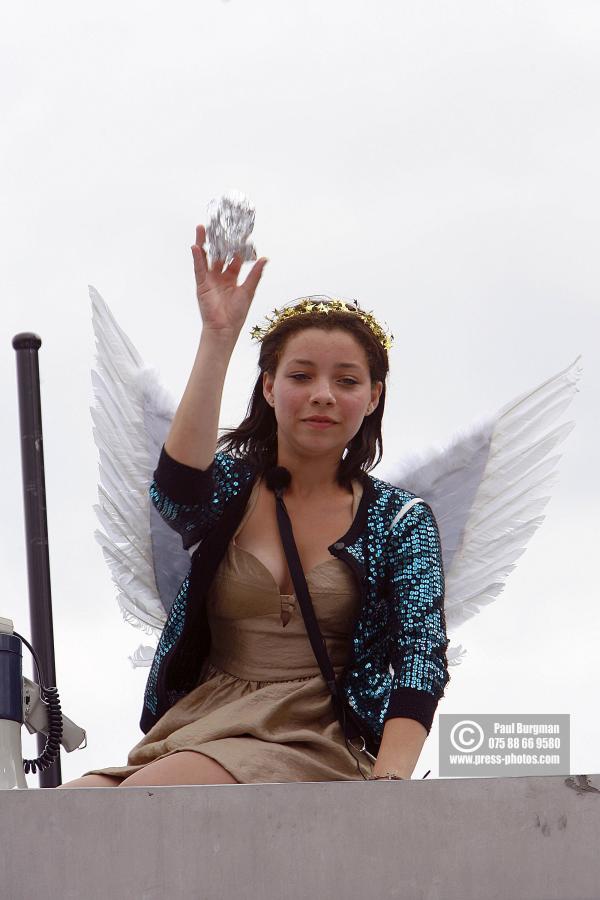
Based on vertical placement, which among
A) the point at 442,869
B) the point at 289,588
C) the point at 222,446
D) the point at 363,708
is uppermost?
the point at 222,446

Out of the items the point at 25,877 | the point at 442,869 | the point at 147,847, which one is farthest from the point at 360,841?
the point at 25,877

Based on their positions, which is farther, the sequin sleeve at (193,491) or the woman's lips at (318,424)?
the woman's lips at (318,424)

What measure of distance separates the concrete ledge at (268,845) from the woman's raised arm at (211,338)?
36.7 inches

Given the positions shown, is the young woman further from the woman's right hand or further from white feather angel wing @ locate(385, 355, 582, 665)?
white feather angel wing @ locate(385, 355, 582, 665)

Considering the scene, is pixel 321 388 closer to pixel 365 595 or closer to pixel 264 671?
pixel 365 595

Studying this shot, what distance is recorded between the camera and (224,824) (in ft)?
6.41

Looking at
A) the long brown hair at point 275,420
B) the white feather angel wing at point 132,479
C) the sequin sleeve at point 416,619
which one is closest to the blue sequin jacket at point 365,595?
the sequin sleeve at point 416,619

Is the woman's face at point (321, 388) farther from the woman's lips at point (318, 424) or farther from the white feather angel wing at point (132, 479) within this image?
the white feather angel wing at point (132, 479)

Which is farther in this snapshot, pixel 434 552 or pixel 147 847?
pixel 434 552

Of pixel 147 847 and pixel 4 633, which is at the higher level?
pixel 4 633

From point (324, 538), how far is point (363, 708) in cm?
37

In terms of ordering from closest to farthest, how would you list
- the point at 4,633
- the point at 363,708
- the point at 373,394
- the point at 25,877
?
the point at 25,877, the point at 4,633, the point at 363,708, the point at 373,394

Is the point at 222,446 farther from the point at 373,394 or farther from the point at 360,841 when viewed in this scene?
the point at 360,841

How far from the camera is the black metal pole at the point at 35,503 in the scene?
3605 mm
